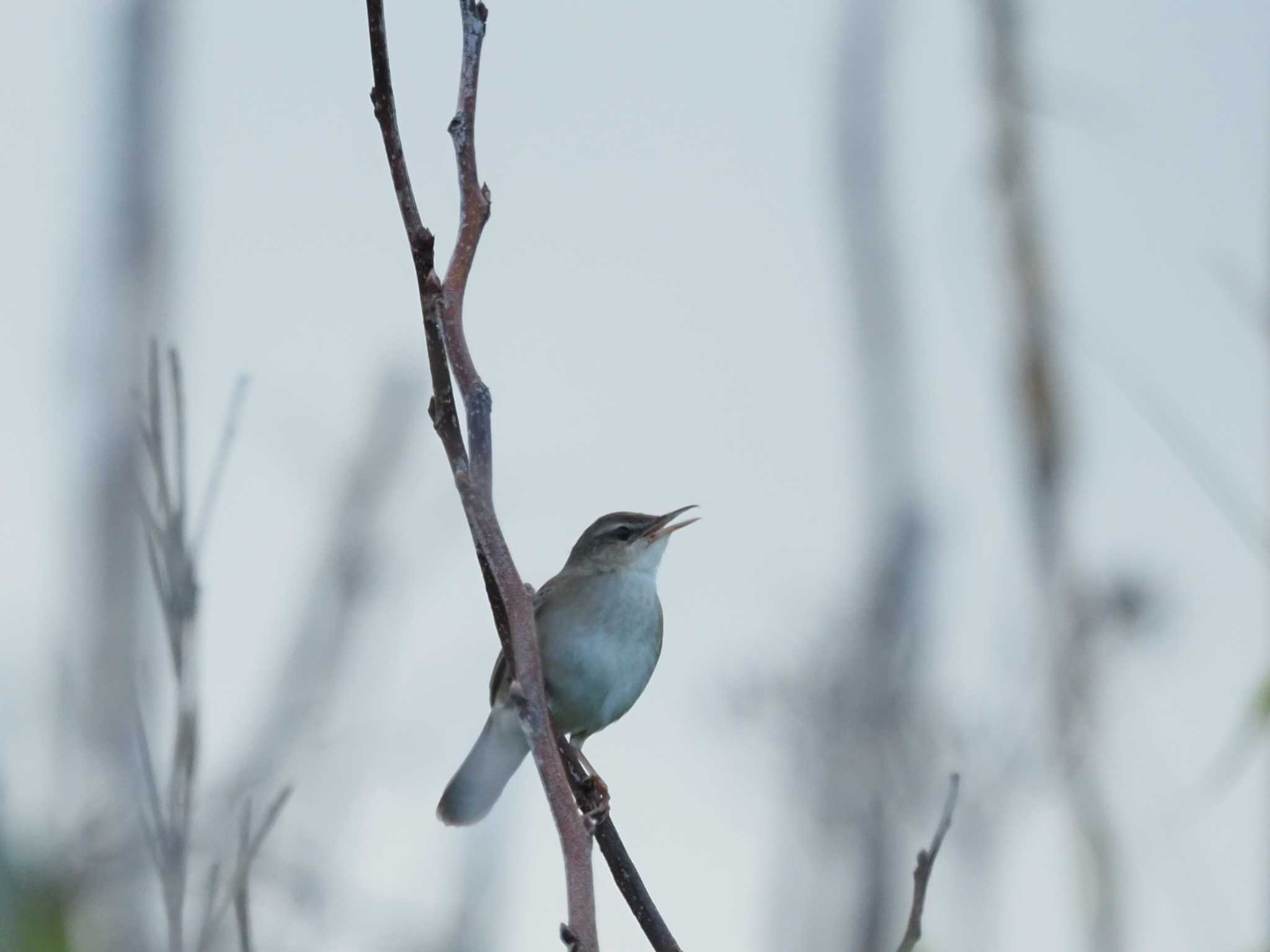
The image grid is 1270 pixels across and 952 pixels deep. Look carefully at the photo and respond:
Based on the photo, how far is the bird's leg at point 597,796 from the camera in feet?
7.11

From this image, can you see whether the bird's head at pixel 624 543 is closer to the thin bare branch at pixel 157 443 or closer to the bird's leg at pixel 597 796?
the bird's leg at pixel 597 796

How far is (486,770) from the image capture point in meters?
5.04

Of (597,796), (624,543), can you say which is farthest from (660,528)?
(597,796)

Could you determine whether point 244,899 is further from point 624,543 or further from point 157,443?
point 624,543

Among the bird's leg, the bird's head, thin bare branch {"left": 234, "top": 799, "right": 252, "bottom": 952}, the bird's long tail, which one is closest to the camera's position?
thin bare branch {"left": 234, "top": 799, "right": 252, "bottom": 952}

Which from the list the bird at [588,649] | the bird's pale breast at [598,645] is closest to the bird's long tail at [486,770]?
the bird at [588,649]

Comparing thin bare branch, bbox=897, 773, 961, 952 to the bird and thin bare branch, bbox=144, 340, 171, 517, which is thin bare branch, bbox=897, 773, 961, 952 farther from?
the bird

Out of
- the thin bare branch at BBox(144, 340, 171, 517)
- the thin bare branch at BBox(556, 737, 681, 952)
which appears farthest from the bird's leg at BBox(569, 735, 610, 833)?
the thin bare branch at BBox(144, 340, 171, 517)

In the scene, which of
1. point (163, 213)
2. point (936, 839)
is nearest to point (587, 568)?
point (163, 213)

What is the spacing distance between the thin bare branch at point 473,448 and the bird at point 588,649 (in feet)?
8.48

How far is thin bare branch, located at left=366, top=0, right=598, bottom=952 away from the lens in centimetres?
182

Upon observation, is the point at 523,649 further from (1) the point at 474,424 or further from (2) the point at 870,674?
(2) the point at 870,674

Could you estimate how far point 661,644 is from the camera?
5.22m

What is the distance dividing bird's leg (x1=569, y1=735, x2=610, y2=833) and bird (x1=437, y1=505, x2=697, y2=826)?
19 cm
